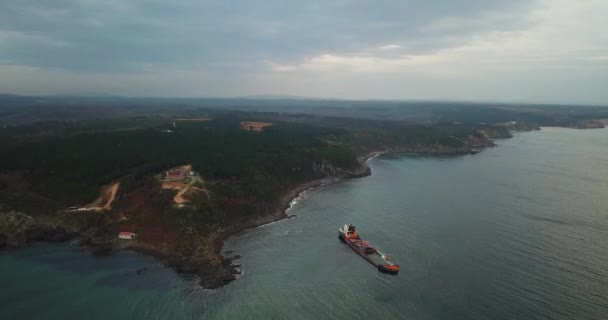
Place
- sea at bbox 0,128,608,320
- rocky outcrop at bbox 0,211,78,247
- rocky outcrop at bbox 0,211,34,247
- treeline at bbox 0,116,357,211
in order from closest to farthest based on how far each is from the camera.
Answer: sea at bbox 0,128,608,320, rocky outcrop at bbox 0,211,34,247, rocky outcrop at bbox 0,211,78,247, treeline at bbox 0,116,357,211

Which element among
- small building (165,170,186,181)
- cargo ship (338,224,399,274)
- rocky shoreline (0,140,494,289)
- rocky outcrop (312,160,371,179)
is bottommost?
rocky shoreline (0,140,494,289)

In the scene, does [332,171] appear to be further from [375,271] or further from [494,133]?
[494,133]

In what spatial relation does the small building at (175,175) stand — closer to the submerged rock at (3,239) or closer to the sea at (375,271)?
→ the sea at (375,271)

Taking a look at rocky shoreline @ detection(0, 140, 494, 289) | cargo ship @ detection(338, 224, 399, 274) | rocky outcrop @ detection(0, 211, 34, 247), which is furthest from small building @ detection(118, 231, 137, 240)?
cargo ship @ detection(338, 224, 399, 274)

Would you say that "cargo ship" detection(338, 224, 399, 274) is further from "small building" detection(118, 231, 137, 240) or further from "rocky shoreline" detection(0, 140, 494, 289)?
"small building" detection(118, 231, 137, 240)

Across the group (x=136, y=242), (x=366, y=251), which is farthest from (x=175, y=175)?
(x=366, y=251)
